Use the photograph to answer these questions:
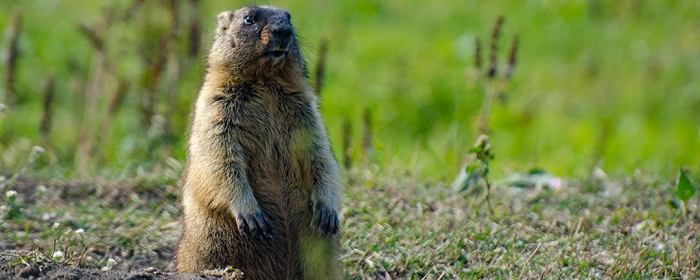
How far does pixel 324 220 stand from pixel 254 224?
34 cm

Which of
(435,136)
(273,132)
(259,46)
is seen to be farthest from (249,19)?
(435,136)

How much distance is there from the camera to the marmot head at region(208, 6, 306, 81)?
437cm

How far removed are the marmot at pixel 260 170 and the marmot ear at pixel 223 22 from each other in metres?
0.18

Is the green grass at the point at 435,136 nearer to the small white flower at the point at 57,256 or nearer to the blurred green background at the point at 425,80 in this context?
the blurred green background at the point at 425,80

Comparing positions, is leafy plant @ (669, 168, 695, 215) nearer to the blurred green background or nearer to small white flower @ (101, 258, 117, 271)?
the blurred green background

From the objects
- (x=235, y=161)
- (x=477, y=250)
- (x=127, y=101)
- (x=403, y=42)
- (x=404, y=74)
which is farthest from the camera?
(x=403, y=42)

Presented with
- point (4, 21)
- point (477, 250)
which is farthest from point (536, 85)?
point (4, 21)

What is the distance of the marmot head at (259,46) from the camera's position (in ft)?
14.3

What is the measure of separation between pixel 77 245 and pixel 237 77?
1166 millimetres

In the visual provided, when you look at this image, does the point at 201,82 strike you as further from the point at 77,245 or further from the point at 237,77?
the point at 77,245

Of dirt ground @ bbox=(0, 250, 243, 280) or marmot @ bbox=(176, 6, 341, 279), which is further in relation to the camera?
marmot @ bbox=(176, 6, 341, 279)

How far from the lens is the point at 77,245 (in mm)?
4676

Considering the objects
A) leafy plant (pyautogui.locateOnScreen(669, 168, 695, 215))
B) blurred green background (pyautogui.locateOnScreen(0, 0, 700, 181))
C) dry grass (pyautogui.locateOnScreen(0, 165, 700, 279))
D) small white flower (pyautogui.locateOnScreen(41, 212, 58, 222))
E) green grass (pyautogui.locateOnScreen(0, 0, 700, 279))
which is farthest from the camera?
blurred green background (pyautogui.locateOnScreen(0, 0, 700, 181))

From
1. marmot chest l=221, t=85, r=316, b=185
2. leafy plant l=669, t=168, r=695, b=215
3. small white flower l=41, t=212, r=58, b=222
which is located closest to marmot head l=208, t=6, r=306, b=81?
marmot chest l=221, t=85, r=316, b=185
